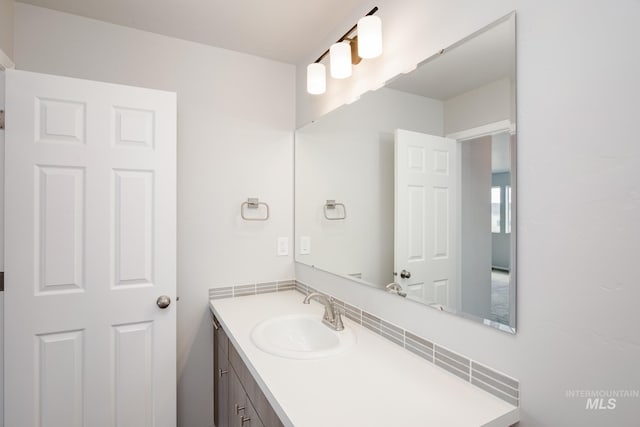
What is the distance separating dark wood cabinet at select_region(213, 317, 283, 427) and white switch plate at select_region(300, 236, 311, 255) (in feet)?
2.26

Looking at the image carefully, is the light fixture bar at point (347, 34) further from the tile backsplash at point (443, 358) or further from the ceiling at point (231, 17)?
the tile backsplash at point (443, 358)

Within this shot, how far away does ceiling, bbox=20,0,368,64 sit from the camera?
60.9 inches

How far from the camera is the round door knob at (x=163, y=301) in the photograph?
5.32 feet

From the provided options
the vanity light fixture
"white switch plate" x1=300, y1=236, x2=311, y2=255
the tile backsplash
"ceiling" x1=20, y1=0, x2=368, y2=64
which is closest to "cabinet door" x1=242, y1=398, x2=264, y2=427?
the tile backsplash

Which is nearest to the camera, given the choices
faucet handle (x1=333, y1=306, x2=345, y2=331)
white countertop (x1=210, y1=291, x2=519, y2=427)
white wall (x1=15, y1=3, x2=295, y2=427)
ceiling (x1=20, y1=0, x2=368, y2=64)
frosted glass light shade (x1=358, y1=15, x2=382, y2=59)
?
white countertop (x1=210, y1=291, x2=519, y2=427)

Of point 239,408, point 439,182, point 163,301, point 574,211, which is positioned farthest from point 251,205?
point 574,211

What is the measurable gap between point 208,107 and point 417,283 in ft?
5.24

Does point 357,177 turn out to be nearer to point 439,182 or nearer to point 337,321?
point 439,182

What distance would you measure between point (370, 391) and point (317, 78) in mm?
1535

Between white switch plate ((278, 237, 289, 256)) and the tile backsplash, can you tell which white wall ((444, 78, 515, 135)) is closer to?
the tile backsplash

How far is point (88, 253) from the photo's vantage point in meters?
1.50

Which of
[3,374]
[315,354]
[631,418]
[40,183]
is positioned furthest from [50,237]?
[631,418]

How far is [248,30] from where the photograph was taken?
1.78 m

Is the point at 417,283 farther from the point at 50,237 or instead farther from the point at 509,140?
the point at 50,237
